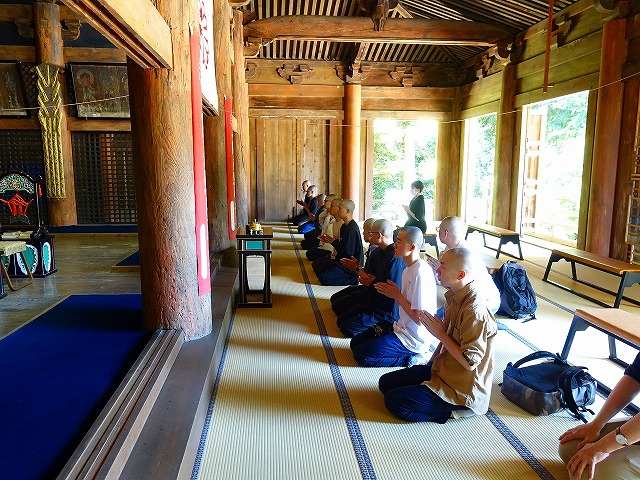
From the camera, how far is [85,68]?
8570mm

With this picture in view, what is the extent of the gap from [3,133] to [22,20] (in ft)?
6.56

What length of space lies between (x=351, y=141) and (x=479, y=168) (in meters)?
4.78

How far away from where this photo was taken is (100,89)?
342 inches

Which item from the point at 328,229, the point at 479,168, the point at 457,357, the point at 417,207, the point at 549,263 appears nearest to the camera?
the point at 457,357

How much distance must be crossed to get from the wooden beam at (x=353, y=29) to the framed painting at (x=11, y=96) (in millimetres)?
4132

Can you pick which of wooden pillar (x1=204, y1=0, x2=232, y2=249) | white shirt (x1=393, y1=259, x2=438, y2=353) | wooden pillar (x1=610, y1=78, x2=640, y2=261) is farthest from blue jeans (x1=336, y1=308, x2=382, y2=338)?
wooden pillar (x1=610, y1=78, x2=640, y2=261)

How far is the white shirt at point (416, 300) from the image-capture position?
130 inches

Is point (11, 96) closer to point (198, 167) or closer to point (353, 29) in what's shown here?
point (353, 29)

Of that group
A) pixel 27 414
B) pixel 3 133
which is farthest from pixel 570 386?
pixel 3 133

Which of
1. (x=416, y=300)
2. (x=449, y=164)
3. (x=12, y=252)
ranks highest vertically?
(x=449, y=164)

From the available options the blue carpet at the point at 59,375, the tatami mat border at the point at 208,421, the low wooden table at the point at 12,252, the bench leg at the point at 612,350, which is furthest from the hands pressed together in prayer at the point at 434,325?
the low wooden table at the point at 12,252

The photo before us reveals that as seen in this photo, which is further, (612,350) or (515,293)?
(515,293)

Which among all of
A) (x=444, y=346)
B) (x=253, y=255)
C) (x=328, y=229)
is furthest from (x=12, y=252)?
(x=444, y=346)

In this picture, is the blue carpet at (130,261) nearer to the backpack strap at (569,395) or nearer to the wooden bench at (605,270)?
the backpack strap at (569,395)
